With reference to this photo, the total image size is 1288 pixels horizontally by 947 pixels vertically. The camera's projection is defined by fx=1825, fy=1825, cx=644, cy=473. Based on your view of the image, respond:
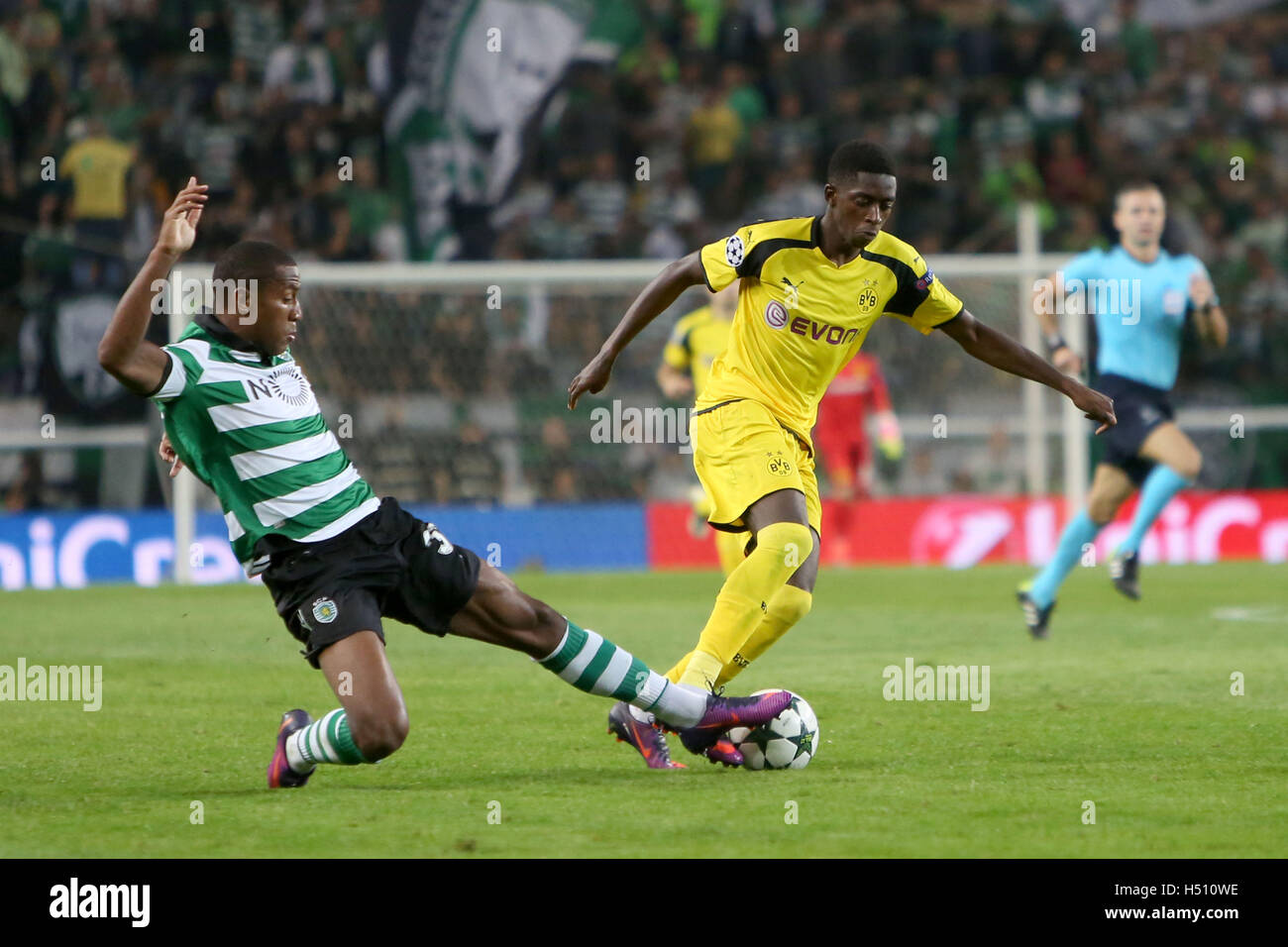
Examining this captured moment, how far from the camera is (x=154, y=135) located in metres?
17.2

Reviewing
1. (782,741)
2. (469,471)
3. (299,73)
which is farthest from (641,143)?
(782,741)

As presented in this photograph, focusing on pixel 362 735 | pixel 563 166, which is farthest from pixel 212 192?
pixel 362 735

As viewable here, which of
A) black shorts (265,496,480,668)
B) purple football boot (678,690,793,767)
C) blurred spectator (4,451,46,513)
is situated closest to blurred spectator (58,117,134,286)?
blurred spectator (4,451,46,513)

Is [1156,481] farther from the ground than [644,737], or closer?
farther from the ground

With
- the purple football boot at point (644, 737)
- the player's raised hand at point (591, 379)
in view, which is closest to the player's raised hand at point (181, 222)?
the player's raised hand at point (591, 379)

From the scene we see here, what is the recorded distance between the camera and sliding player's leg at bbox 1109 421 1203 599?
10.2m

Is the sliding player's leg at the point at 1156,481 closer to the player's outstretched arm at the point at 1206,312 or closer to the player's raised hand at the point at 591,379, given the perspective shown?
the player's outstretched arm at the point at 1206,312

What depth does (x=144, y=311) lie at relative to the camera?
5.05 m

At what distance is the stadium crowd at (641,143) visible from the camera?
16281 millimetres

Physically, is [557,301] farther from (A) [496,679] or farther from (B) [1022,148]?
(A) [496,679]

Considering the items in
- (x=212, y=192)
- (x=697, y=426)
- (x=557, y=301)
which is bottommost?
(x=697, y=426)

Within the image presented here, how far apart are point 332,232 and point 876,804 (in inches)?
511

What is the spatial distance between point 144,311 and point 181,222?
0.95 ft

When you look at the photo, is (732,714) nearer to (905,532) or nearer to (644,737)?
(644,737)
